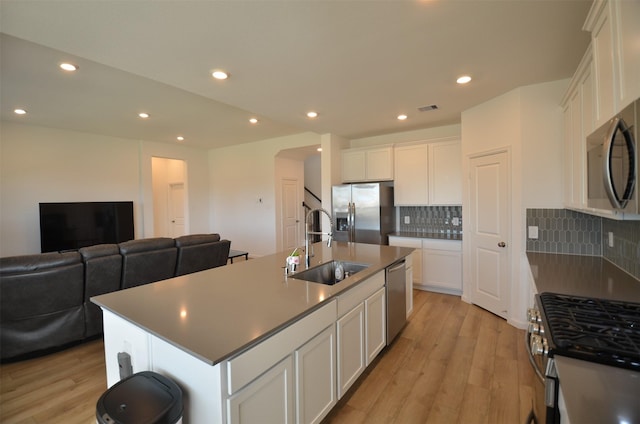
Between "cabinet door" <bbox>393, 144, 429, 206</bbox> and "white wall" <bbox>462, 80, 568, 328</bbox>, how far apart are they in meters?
1.27

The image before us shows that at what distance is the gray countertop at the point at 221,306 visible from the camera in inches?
46.8

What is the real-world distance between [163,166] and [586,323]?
925cm

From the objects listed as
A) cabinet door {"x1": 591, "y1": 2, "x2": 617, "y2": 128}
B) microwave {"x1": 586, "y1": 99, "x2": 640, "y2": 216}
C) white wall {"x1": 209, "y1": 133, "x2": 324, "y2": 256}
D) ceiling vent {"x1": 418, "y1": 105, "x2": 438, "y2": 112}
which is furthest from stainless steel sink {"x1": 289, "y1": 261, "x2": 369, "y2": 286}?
white wall {"x1": 209, "y1": 133, "x2": 324, "y2": 256}

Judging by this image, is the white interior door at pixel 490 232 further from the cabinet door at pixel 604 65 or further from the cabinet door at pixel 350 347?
the cabinet door at pixel 350 347

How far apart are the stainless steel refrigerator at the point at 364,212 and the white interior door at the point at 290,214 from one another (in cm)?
210

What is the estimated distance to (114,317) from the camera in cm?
162

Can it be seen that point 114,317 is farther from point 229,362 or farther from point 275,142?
point 275,142

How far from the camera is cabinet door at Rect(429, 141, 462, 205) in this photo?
4305mm

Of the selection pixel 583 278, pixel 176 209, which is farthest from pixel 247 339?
pixel 176 209

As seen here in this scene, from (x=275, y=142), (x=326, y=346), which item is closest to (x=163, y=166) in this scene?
(x=275, y=142)

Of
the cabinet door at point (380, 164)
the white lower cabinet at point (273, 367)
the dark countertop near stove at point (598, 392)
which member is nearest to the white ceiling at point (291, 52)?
the cabinet door at point (380, 164)

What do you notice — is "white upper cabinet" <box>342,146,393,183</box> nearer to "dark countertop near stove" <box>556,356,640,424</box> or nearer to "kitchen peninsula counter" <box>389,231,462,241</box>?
"kitchen peninsula counter" <box>389,231,462,241</box>

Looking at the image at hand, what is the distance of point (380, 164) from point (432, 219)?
1283 mm

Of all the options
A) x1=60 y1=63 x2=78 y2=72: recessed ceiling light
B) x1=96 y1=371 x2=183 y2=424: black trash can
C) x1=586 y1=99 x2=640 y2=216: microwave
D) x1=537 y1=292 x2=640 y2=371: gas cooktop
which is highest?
x1=60 y1=63 x2=78 y2=72: recessed ceiling light
